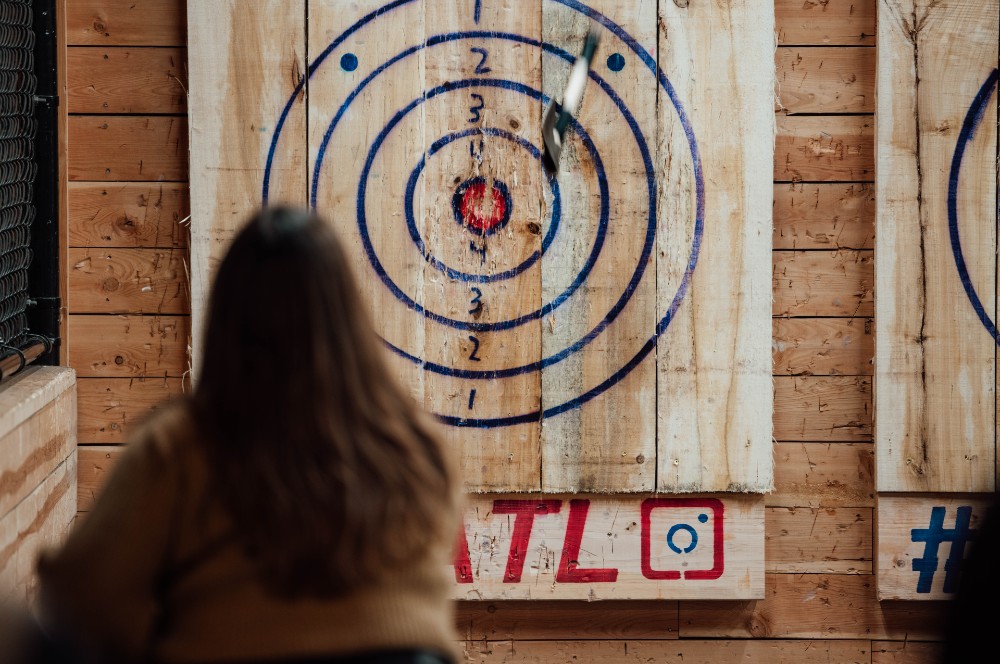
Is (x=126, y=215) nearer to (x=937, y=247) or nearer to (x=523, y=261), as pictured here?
(x=523, y=261)

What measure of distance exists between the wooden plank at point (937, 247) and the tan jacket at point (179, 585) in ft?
5.46

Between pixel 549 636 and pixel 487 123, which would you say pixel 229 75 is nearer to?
pixel 487 123

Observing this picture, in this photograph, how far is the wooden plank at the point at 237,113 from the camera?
2332 mm

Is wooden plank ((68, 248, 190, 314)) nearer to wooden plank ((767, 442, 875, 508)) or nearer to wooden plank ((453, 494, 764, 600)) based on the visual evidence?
wooden plank ((453, 494, 764, 600))

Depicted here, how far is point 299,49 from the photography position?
2346mm

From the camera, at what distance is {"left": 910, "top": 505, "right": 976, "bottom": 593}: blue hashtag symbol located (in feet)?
7.89

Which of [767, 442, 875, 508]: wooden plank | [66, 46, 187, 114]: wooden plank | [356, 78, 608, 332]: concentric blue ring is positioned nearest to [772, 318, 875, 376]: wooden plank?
[767, 442, 875, 508]: wooden plank

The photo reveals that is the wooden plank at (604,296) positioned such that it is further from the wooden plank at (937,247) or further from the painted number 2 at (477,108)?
the wooden plank at (937,247)

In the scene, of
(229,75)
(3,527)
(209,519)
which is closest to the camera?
(209,519)

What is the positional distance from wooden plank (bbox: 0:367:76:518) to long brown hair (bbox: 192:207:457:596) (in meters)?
1.03

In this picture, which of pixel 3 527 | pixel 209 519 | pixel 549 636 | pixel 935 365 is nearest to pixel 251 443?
pixel 209 519

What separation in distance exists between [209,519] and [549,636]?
5.03ft

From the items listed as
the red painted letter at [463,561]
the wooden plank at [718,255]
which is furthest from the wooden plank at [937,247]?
the red painted letter at [463,561]

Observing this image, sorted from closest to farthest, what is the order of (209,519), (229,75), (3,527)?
(209,519) → (3,527) → (229,75)
